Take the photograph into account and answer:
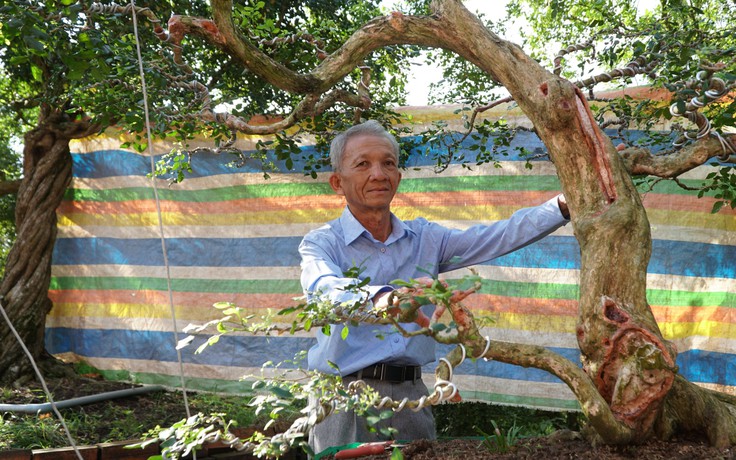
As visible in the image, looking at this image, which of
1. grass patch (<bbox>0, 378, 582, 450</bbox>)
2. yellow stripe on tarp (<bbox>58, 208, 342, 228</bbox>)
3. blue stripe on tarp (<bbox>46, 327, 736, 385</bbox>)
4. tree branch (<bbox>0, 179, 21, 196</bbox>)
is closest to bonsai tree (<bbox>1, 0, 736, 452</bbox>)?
blue stripe on tarp (<bbox>46, 327, 736, 385</bbox>)

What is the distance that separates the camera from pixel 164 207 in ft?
14.4

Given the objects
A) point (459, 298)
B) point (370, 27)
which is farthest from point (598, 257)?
point (370, 27)

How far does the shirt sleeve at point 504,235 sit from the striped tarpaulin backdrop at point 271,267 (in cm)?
118

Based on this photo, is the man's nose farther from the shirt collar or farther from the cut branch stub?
the cut branch stub

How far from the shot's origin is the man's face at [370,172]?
81.8 inches

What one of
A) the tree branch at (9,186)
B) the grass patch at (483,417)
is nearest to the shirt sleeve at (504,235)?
the grass patch at (483,417)

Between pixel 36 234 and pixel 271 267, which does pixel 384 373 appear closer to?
pixel 271 267

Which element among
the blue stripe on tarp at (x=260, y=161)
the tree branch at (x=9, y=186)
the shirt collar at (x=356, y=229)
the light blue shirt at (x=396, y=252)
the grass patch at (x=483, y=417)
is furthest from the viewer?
the tree branch at (x=9, y=186)

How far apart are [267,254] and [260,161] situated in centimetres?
58

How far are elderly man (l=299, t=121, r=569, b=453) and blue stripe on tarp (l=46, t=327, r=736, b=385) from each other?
125 cm

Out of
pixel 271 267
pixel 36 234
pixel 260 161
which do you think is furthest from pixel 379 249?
pixel 36 234

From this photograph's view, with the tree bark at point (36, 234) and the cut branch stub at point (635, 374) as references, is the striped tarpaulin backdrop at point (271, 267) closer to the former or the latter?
the tree bark at point (36, 234)

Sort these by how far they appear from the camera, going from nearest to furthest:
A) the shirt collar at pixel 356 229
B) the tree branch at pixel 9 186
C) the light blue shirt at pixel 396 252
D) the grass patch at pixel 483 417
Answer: the light blue shirt at pixel 396 252
the shirt collar at pixel 356 229
the grass patch at pixel 483 417
the tree branch at pixel 9 186

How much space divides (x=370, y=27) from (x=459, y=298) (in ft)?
3.74
